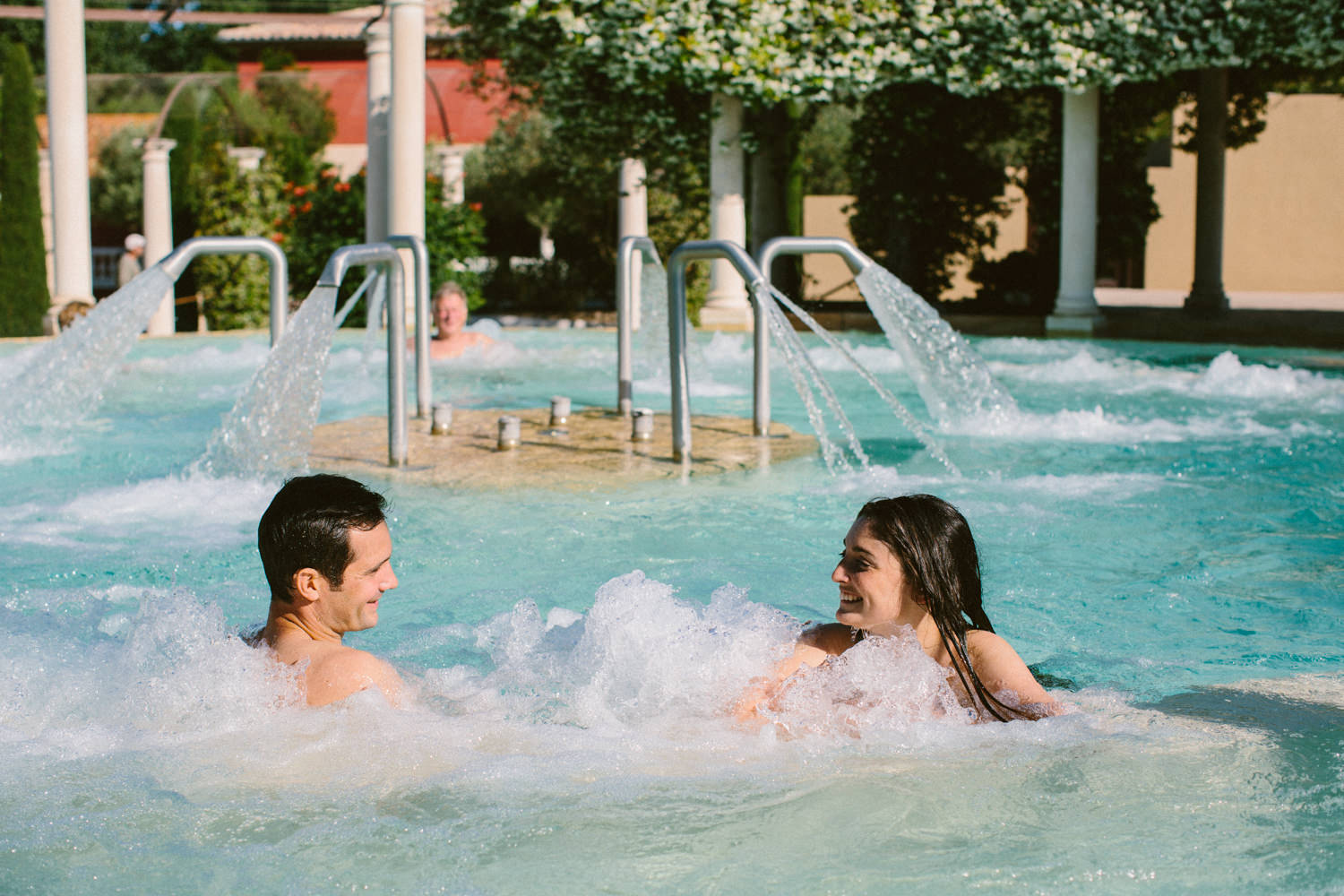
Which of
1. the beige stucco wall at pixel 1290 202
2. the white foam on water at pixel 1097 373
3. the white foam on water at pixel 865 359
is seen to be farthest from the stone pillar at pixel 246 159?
the beige stucco wall at pixel 1290 202

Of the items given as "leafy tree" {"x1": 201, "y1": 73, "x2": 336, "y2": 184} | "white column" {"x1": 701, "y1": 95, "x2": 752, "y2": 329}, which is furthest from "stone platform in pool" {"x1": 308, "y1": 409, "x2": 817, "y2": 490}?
"leafy tree" {"x1": 201, "y1": 73, "x2": 336, "y2": 184}

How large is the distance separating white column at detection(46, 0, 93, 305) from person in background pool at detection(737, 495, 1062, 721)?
563 inches

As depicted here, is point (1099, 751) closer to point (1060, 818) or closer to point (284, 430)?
point (1060, 818)

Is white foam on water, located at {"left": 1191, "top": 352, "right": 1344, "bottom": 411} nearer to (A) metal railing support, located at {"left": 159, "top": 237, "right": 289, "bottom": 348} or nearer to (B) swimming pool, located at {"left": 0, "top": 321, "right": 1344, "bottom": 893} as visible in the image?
(B) swimming pool, located at {"left": 0, "top": 321, "right": 1344, "bottom": 893}

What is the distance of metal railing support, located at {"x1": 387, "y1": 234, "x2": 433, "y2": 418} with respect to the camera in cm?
714

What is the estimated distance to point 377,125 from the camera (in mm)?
16703

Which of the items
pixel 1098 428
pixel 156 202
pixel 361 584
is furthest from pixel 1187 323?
pixel 156 202

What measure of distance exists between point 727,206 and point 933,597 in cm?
1336

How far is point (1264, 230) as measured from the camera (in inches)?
1104

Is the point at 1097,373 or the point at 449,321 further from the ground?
the point at 449,321

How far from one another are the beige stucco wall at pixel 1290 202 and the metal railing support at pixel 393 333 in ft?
77.5

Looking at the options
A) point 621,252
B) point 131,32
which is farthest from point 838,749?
point 131,32

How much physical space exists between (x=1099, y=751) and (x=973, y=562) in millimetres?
510

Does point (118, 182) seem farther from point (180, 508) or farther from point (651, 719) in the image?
point (651, 719)
